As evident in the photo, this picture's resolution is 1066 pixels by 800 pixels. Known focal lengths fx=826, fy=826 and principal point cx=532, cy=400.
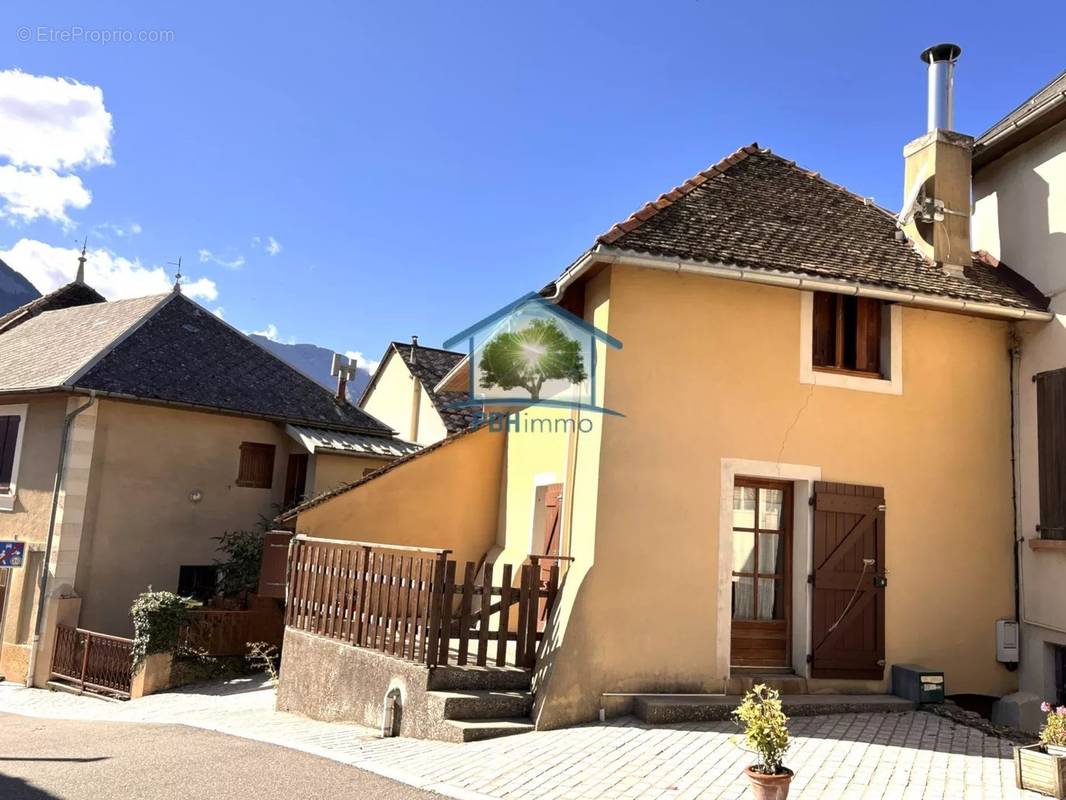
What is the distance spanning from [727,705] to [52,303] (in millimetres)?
22495

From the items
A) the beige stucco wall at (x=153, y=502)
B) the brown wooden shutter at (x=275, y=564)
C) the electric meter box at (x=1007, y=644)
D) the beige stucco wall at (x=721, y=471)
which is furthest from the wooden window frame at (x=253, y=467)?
the electric meter box at (x=1007, y=644)

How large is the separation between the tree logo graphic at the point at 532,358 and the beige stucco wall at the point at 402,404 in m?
8.85

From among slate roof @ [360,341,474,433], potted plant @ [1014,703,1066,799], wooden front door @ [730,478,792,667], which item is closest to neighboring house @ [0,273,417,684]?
slate roof @ [360,341,474,433]

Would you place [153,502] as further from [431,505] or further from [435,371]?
[435,371]

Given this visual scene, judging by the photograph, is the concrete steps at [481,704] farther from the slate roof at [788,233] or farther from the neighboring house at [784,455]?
the slate roof at [788,233]

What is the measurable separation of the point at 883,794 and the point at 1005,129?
8.14 metres

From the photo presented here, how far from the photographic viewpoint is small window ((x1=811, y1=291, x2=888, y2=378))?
31.3ft

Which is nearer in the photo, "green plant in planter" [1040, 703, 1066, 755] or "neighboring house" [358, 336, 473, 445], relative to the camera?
"green plant in planter" [1040, 703, 1066, 755]

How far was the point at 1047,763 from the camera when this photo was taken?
598cm

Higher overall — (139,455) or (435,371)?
(435,371)

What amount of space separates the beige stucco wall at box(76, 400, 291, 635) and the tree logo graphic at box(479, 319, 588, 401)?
280 inches

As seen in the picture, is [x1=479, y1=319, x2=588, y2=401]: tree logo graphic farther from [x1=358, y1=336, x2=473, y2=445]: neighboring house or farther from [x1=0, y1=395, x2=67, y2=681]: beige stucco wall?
[x1=0, y1=395, x2=67, y2=681]: beige stucco wall

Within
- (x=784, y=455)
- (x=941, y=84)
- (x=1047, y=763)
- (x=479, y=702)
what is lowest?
(x=479, y=702)

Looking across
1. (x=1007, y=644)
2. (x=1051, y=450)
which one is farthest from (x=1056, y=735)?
(x=1051, y=450)
